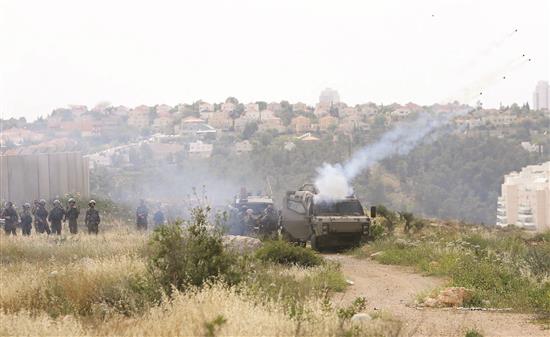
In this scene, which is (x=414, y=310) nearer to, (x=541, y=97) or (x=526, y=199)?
(x=526, y=199)

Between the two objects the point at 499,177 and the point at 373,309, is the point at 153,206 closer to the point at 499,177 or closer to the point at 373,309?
the point at 373,309

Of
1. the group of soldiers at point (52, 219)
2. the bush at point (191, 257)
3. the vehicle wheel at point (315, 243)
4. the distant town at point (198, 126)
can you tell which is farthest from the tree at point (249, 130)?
the bush at point (191, 257)

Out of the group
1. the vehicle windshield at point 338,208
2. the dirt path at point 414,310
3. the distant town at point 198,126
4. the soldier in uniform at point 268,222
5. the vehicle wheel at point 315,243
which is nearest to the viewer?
the dirt path at point 414,310

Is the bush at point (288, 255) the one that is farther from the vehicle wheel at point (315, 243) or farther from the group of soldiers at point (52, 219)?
the group of soldiers at point (52, 219)

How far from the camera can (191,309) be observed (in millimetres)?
9219

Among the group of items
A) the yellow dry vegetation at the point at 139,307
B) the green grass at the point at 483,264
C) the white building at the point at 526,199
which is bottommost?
the white building at the point at 526,199

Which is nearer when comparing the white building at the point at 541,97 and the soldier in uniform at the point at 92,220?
the soldier in uniform at the point at 92,220

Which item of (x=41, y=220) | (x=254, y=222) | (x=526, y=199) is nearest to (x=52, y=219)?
(x=41, y=220)

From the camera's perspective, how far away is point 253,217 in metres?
28.8

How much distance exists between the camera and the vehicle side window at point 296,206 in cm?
2548

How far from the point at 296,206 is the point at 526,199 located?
5327cm

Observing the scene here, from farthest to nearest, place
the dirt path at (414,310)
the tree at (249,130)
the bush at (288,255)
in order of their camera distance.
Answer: the tree at (249,130) < the bush at (288,255) < the dirt path at (414,310)

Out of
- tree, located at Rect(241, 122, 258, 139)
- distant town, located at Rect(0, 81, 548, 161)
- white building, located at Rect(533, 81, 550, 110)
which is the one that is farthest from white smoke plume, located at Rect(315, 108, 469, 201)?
white building, located at Rect(533, 81, 550, 110)

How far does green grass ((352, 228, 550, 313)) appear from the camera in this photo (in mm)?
13398
